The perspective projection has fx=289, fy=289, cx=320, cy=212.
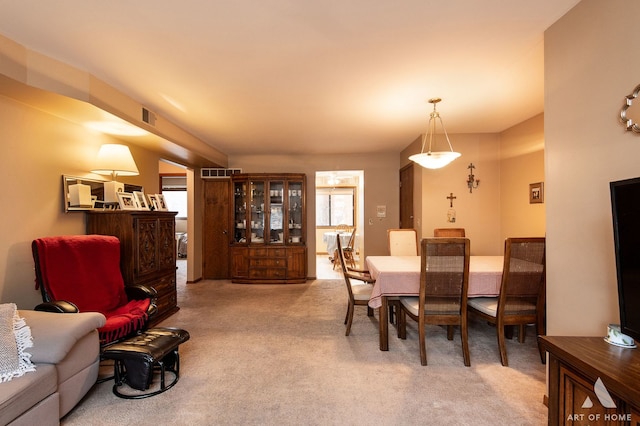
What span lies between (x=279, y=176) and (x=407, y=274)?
137 inches

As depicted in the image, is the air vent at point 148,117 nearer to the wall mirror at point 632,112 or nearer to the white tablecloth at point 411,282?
the white tablecloth at point 411,282

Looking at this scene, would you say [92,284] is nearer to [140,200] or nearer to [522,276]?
[140,200]

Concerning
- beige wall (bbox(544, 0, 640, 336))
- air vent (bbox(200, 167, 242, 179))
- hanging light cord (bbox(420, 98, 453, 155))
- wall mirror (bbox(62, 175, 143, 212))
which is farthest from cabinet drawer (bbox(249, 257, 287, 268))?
beige wall (bbox(544, 0, 640, 336))

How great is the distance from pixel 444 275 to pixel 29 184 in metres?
3.57

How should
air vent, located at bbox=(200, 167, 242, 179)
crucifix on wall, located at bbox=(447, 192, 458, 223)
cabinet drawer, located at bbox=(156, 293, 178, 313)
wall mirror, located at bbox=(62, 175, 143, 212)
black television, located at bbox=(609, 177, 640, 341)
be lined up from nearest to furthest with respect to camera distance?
black television, located at bbox=(609, 177, 640, 341) → wall mirror, located at bbox=(62, 175, 143, 212) → cabinet drawer, located at bbox=(156, 293, 178, 313) → crucifix on wall, located at bbox=(447, 192, 458, 223) → air vent, located at bbox=(200, 167, 242, 179)

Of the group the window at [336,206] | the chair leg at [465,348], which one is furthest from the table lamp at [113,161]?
the window at [336,206]

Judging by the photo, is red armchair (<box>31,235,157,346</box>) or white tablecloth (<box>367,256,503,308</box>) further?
white tablecloth (<box>367,256,503,308</box>)

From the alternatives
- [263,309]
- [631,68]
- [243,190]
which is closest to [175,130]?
[243,190]

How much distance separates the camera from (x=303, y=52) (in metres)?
2.13

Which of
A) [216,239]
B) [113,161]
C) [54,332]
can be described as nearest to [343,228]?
[216,239]

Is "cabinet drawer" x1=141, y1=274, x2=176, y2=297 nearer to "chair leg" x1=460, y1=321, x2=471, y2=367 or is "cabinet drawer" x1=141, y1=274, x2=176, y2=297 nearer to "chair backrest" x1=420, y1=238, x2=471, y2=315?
"chair backrest" x1=420, y1=238, x2=471, y2=315

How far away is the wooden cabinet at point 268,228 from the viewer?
539 centimetres

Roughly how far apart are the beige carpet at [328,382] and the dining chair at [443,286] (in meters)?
0.30

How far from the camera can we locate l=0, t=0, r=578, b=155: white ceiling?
168 centimetres
